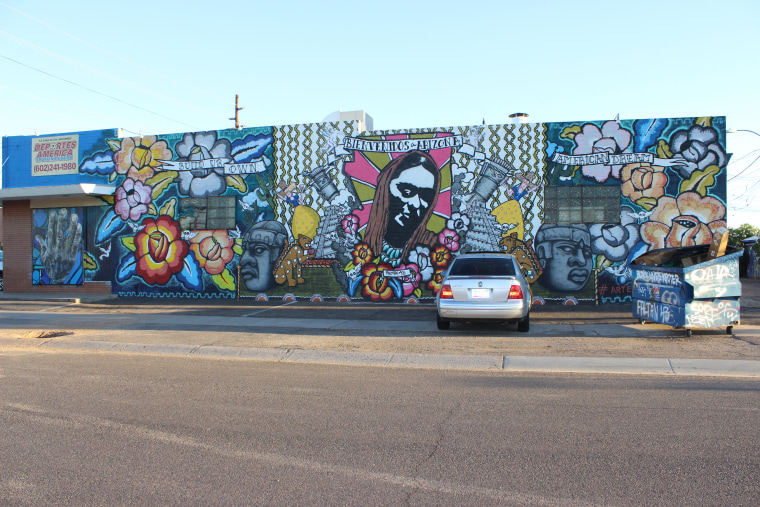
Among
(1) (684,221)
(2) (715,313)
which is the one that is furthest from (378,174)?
(2) (715,313)

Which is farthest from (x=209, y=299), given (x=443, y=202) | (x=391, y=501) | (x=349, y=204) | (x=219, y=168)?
(x=391, y=501)

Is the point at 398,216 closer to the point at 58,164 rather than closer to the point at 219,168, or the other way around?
A: the point at 219,168

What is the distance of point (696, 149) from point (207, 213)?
49.0 feet

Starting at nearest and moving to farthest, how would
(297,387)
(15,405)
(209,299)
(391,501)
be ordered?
1. (391,501)
2. (15,405)
3. (297,387)
4. (209,299)

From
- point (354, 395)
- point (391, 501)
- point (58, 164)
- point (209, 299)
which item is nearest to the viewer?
point (391, 501)

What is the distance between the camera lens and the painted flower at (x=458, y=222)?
17297 mm

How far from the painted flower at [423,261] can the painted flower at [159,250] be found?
772cm

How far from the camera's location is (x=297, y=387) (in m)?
7.54

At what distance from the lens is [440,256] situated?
17453 mm

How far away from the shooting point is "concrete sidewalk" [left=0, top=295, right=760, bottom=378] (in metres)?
9.02

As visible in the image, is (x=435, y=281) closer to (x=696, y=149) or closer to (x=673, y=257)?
(x=673, y=257)

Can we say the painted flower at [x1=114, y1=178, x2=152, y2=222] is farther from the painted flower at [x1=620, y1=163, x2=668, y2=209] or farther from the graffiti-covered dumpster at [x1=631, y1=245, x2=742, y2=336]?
the graffiti-covered dumpster at [x1=631, y1=245, x2=742, y2=336]

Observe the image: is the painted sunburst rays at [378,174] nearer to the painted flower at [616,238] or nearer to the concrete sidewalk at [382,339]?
the concrete sidewalk at [382,339]

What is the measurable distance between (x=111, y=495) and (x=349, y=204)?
47.1ft
